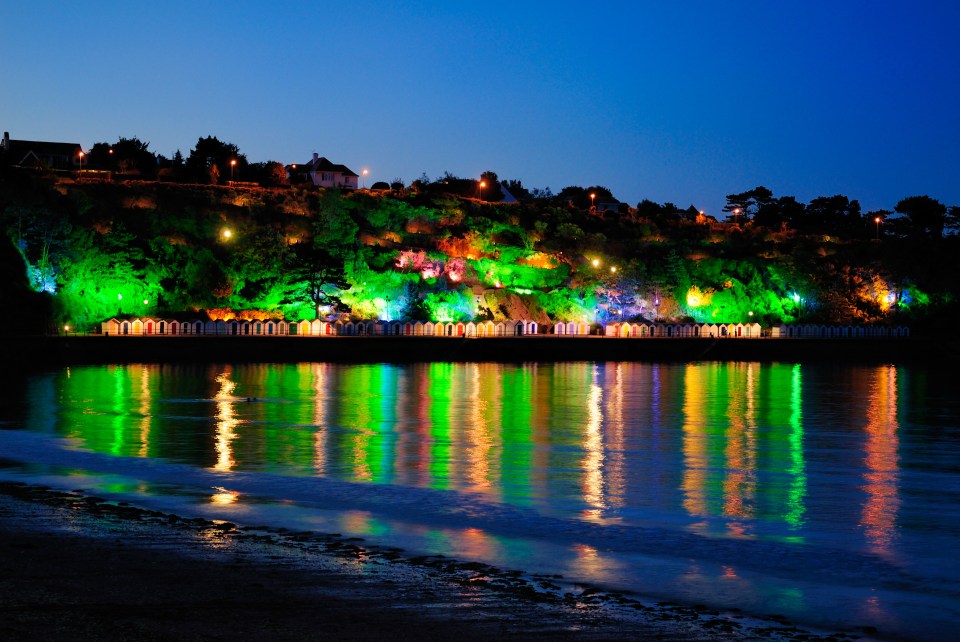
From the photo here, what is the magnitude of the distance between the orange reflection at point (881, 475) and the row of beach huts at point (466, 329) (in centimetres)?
3391

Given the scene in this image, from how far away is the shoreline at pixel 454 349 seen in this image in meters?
51.3

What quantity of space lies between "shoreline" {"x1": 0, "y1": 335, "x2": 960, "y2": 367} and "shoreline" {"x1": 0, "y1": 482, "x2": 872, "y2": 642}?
4006 centimetres

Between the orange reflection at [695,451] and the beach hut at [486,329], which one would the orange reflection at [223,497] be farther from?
the beach hut at [486,329]

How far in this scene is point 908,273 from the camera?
86.9 metres

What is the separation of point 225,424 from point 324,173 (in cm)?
9838

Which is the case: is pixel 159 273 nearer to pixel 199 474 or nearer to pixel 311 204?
pixel 311 204

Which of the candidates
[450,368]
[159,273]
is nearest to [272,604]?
[450,368]

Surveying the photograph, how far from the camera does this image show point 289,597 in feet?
30.5

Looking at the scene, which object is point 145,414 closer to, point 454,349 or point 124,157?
point 454,349

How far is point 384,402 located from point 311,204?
194 ft

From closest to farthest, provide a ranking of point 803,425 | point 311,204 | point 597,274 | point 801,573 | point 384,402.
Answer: point 801,573
point 803,425
point 384,402
point 597,274
point 311,204

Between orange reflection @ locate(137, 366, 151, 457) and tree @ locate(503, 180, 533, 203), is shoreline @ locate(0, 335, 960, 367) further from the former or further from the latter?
tree @ locate(503, 180, 533, 203)

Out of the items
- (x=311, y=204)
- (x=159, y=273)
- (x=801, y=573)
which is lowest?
(x=801, y=573)

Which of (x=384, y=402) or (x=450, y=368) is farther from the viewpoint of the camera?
(x=450, y=368)
